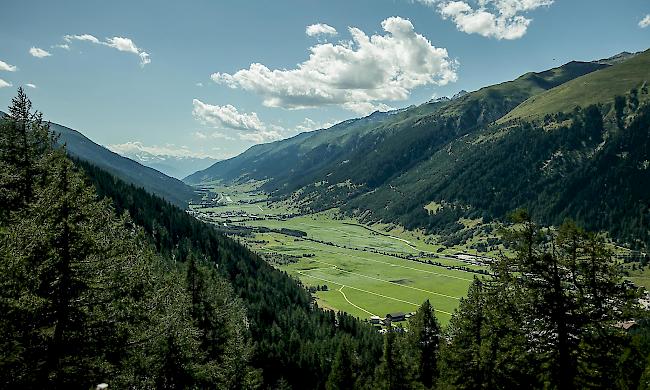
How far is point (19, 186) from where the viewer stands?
29.4 m

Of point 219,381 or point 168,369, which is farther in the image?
point 219,381

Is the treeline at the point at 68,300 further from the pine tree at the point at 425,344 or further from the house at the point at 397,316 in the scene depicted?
the house at the point at 397,316

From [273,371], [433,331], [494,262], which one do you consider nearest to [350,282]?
[273,371]

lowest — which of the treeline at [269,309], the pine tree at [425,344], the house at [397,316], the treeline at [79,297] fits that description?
the house at [397,316]

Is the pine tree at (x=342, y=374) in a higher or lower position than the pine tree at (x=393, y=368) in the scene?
lower

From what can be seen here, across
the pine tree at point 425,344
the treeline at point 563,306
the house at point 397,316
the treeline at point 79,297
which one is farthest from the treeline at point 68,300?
the house at point 397,316

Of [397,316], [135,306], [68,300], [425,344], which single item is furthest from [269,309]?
[68,300]

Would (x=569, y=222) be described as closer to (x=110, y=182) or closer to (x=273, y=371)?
(x=273, y=371)

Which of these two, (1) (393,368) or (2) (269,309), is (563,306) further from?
(2) (269,309)

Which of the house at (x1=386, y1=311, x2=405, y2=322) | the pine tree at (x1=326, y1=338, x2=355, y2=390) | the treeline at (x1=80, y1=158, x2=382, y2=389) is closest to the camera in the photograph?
the pine tree at (x1=326, y1=338, x2=355, y2=390)

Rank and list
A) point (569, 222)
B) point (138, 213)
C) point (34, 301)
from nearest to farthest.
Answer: point (34, 301), point (569, 222), point (138, 213)

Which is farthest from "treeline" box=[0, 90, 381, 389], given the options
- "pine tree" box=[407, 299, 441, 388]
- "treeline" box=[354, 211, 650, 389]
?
"treeline" box=[354, 211, 650, 389]

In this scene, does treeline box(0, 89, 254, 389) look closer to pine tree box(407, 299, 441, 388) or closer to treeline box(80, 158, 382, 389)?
pine tree box(407, 299, 441, 388)

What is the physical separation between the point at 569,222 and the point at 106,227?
24.0 metres
